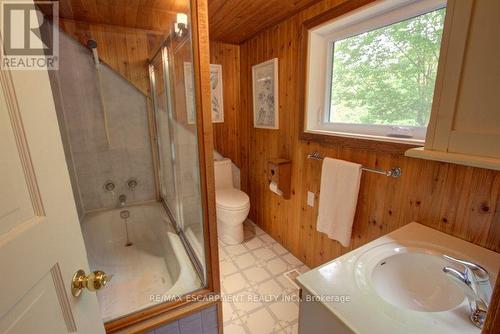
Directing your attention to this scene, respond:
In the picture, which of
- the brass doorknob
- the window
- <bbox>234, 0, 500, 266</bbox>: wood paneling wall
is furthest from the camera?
the window

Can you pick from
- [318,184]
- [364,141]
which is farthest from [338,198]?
[364,141]

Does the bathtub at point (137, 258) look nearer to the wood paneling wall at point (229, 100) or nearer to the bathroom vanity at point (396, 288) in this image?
the bathroom vanity at point (396, 288)

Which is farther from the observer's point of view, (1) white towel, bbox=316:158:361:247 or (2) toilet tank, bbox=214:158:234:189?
(2) toilet tank, bbox=214:158:234:189

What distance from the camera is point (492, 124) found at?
50 centimetres

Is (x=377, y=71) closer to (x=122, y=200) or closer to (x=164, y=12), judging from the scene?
(x=164, y=12)

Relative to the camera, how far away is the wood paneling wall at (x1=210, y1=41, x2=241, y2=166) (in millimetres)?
→ 2564

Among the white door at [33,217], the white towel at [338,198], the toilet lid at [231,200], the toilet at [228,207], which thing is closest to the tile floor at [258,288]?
the toilet at [228,207]

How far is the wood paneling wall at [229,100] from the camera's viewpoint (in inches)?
101

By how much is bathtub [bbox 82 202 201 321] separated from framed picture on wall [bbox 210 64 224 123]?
116 cm

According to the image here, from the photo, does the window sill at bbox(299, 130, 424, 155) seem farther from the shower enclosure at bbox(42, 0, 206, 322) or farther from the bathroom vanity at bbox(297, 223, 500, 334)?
the shower enclosure at bbox(42, 0, 206, 322)

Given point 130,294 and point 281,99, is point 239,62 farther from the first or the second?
point 130,294

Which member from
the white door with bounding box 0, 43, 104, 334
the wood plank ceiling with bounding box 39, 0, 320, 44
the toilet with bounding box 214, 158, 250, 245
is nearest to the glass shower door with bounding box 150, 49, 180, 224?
the wood plank ceiling with bounding box 39, 0, 320, 44

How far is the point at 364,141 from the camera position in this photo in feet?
4.62

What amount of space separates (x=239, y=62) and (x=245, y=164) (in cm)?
116
